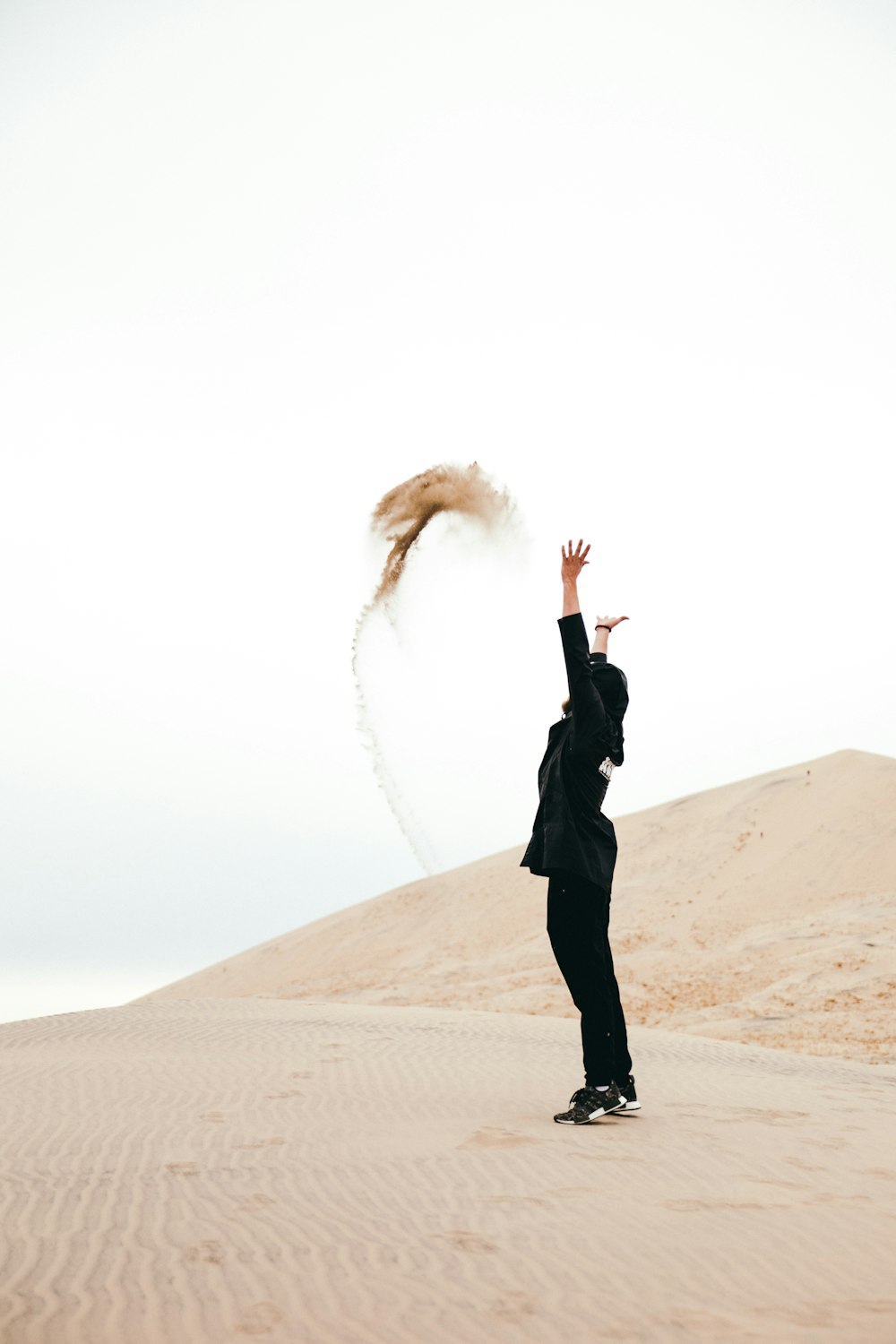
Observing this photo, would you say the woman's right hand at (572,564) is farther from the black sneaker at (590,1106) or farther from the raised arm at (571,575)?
the black sneaker at (590,1106)

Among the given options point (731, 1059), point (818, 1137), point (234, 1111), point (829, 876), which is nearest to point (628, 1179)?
point (818, 1137)

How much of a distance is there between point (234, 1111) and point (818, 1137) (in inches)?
122

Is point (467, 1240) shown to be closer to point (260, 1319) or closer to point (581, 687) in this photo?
point (260, 1319)

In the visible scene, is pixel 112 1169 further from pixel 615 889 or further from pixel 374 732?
pixel 615 889

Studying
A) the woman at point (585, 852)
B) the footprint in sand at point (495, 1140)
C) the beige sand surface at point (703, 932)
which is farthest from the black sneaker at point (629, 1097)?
the beige sand surface at point (703, 932)

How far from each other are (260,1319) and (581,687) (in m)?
3.35

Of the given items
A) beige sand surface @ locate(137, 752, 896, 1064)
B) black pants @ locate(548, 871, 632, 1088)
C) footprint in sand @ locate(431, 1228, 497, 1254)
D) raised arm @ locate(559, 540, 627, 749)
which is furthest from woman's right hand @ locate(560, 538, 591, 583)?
beige sand surface @ locate(137, 752, 896, 1064)

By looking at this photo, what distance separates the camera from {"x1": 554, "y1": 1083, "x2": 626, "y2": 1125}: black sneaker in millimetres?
5586

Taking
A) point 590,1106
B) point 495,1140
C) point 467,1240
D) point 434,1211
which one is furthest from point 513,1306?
point 590,1106

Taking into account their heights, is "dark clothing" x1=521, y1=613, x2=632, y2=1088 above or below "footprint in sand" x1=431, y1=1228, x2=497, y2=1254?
above

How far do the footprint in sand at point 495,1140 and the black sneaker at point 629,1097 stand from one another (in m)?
0.80

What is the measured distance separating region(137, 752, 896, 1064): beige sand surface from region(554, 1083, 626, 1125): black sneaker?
25.5ft

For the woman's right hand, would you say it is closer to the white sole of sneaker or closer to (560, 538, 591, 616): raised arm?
(560, 538, 591, 616): raised arm

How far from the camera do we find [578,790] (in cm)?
583
